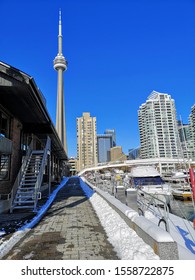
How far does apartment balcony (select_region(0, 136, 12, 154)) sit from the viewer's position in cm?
904

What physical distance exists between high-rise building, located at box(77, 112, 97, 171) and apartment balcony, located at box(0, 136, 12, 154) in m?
132

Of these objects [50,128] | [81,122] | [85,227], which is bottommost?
[85,227]

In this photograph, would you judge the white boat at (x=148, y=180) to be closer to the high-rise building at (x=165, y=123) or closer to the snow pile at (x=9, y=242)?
the high-rise building at (x=165, y=123)

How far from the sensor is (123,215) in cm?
631

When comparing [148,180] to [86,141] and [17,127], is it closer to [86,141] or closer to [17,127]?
[17,127]

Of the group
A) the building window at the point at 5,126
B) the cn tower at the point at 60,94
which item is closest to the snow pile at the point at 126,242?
the building window at the point at 5,126

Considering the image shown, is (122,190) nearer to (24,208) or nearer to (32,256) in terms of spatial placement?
(24,208)

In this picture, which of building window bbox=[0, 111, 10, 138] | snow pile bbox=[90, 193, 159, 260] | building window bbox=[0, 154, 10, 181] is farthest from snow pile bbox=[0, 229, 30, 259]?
building window bbox=[0, 111, 10, 138]

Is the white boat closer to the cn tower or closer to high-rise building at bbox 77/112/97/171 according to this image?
the cn tower

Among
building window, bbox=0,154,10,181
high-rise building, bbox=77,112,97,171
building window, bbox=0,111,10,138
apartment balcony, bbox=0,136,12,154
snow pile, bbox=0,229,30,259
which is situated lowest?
snow pile, bbox=0,229,30,259

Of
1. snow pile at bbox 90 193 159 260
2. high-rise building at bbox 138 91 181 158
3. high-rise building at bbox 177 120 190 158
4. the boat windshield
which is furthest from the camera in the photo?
the boat windshield

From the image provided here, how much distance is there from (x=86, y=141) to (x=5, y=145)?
14193cm
